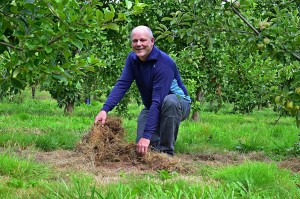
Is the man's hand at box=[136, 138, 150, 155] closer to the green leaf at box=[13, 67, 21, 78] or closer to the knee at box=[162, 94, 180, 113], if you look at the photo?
the knee at box=[162, 94, 180, 113]

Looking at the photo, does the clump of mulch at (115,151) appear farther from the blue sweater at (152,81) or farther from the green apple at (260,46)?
the green apple at (260,46)

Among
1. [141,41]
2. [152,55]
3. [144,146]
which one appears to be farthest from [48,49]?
[152,55]

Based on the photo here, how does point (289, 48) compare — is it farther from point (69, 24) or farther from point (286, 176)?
point (69, 24)

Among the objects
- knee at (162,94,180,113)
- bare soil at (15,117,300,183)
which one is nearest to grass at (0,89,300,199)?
bare soil at (15,117,300,183)

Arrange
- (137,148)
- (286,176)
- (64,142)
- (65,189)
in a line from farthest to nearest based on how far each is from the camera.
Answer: (64,142)
(137,148)
(286,176)
(65,189)

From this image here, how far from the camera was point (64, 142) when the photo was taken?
6.13 metres

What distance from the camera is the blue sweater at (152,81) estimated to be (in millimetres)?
5062

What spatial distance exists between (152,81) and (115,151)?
0.91 m

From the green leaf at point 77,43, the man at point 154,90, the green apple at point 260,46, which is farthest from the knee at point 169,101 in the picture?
the green leaf at point 77,43

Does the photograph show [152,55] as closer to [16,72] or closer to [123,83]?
[123,83]

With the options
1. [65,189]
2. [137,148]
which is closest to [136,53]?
[137,148]

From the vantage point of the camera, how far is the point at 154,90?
516cm

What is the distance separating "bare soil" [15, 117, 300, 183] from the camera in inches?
179

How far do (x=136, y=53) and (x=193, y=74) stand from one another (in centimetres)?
562
